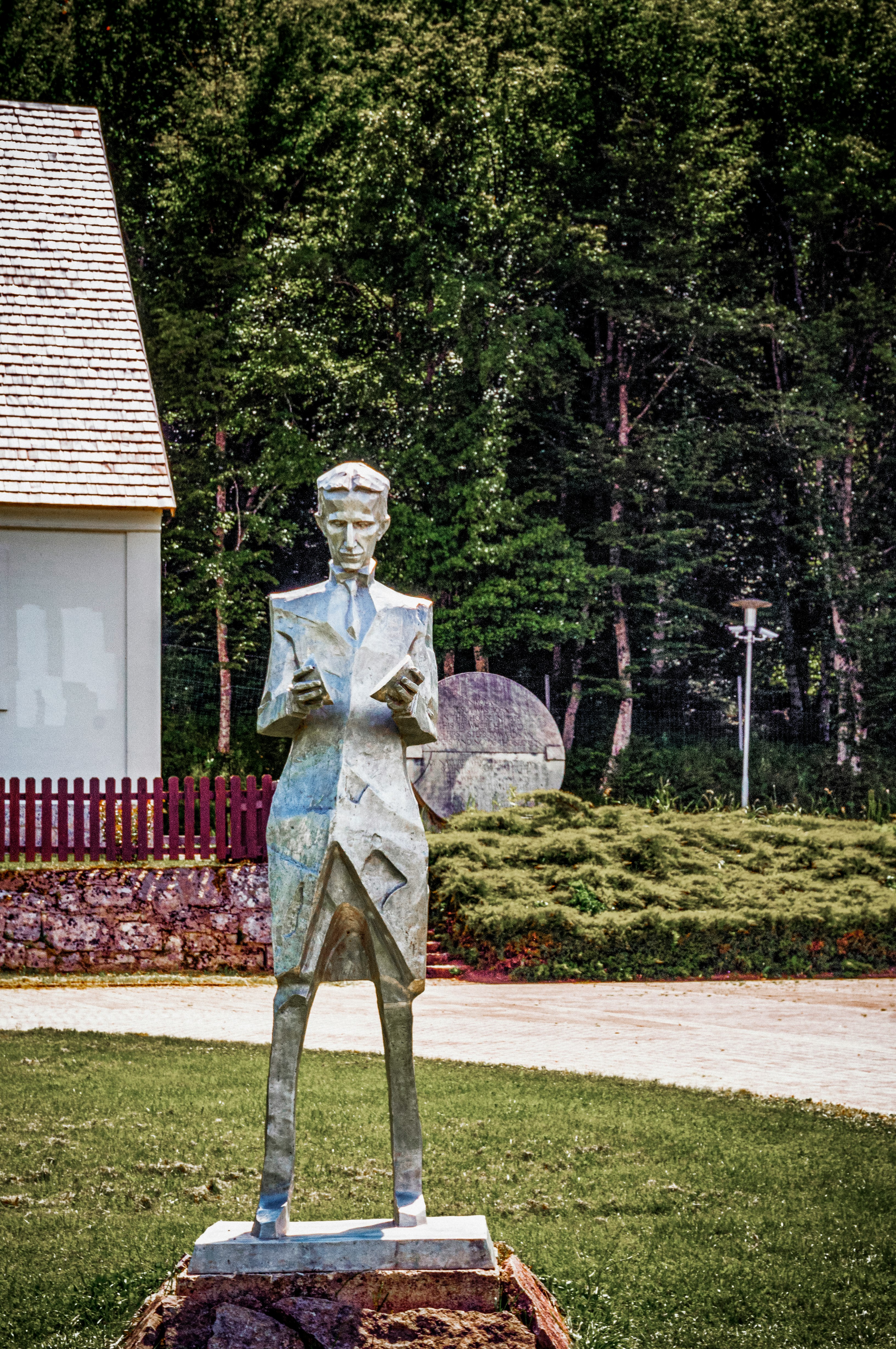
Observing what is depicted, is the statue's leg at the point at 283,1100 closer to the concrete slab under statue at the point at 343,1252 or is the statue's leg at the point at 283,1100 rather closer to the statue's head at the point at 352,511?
the concrete slab under statue at the point at 343,1252

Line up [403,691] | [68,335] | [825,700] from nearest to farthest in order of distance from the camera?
[403,691] → [68,335] → [825,700]

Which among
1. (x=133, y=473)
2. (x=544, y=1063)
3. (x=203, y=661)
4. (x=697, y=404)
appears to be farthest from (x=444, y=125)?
(x=544, y=1063)

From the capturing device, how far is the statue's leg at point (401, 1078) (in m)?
4.34

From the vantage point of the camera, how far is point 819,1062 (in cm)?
935

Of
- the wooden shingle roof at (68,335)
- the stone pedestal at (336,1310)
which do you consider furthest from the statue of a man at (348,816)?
the wooden shingle roof at (68,335)

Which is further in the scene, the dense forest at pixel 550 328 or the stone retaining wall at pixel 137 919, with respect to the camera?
the dense forest at pixel 550 328

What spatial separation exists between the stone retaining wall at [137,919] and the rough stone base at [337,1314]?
30.4 ft

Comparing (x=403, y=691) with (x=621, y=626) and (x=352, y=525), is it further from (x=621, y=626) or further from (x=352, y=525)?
(x=621, y=626)

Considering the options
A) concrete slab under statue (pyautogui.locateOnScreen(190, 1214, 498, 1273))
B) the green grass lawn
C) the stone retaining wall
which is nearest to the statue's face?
concrete slab under statue (pyautogui.locateOnScreen(190, 1214, 498, 1273))

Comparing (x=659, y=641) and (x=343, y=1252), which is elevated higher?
(x=659, y=641)

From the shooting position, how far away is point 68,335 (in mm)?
17109

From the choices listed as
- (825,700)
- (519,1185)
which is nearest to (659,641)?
(825,700)

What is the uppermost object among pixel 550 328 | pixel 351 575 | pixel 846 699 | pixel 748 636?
pixel 550 328

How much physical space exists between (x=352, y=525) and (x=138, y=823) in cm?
1007
